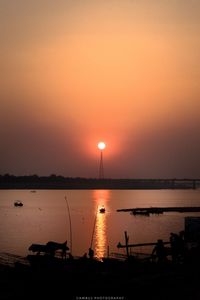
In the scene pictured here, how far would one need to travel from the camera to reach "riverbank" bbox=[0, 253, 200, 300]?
766 inches

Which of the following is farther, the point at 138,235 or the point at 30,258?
the point at 138,235

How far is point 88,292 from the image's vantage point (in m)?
19.7

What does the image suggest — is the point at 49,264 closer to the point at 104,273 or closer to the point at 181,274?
the point at 104,273

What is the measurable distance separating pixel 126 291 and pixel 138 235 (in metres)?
76.5

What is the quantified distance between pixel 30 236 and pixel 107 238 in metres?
15.3

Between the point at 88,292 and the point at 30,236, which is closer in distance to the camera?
the point at 88,292

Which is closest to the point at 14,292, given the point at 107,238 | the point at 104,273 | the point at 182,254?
the point at 104,273

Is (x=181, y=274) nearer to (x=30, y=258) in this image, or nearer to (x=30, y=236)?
(x=30, y=258)

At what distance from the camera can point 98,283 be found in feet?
66.8

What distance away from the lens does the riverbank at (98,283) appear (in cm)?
1945

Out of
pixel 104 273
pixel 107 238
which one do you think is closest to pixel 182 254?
pixel 104 273

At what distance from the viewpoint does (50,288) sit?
2012cm

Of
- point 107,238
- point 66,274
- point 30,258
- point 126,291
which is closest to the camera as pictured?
point 126,291

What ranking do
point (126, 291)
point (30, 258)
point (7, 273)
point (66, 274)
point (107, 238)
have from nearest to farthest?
point (126, 291) < point (66, 274) < point (7, 273) < point (30, 258) < point (107, 238)
